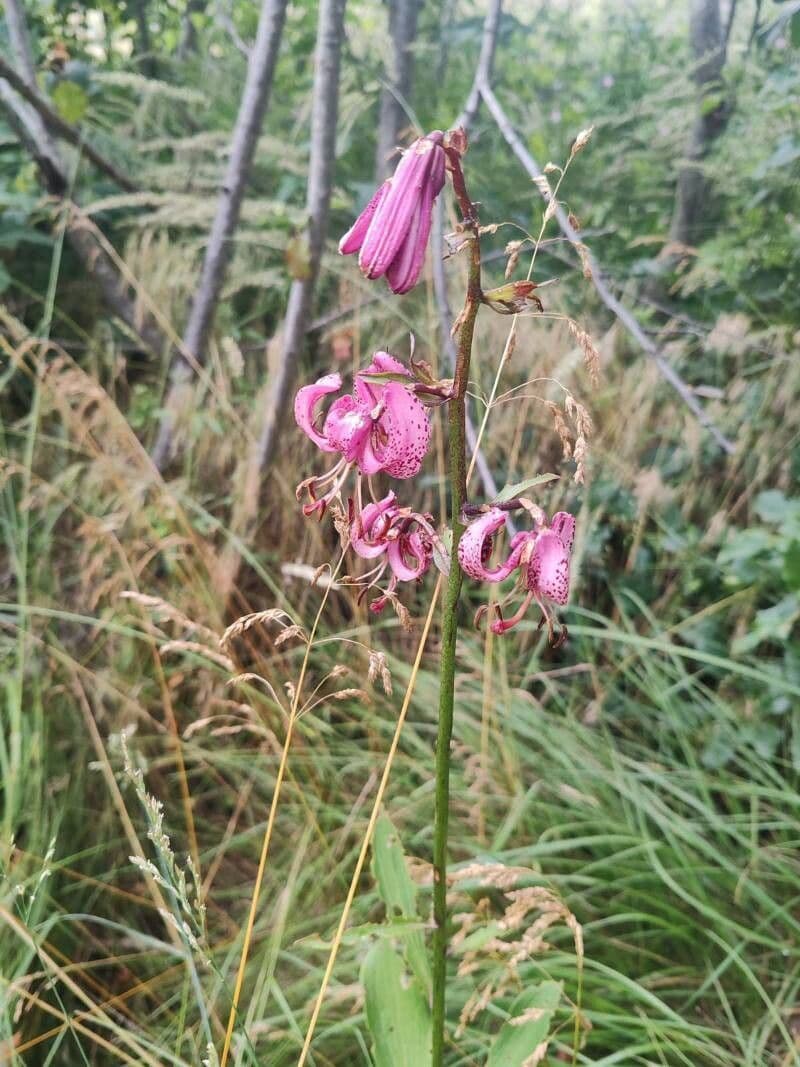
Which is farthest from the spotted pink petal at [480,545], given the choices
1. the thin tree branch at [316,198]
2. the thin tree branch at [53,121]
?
the thin tree branch at [53,121]

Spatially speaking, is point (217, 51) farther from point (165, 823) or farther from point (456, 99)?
point (165, 823)

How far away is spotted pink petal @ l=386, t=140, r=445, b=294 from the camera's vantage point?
0.48 metres

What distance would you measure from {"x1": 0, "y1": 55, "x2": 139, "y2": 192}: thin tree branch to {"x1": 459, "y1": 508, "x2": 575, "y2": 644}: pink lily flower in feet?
4.63

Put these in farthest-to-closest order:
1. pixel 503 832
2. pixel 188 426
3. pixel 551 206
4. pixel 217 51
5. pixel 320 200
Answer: pixel 217 51, pixel 188 426, pixel 320 200, pixel 503 832, pixel 551 206

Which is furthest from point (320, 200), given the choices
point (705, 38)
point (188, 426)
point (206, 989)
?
point (705, 38)

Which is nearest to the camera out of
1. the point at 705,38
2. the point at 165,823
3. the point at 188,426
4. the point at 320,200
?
the point at 165,823

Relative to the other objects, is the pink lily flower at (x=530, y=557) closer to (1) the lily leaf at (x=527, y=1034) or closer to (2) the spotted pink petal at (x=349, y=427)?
(2) the spotted pink petal at (x=349, y=427)

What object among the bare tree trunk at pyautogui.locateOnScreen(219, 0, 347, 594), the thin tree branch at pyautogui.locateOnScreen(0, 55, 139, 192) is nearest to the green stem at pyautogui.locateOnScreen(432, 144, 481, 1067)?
the bare tree trunk at pyautogui.locateOnScreen(219, 0, 347, 594)

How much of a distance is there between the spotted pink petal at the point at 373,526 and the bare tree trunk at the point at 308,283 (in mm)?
882

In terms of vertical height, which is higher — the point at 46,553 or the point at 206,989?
the point at 46,553

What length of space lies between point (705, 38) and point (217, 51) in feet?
5.00

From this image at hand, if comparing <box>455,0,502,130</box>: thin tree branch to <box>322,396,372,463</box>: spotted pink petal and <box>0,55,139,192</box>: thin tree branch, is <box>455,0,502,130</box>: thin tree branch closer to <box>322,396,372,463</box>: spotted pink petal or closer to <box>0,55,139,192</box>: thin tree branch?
<box>0,55,139,192</box>: thin tree branch

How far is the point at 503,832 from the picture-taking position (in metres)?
1.15

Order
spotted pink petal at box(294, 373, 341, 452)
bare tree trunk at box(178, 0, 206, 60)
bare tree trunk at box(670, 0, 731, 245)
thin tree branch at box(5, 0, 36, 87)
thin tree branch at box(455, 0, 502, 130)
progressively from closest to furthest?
1. spotted pink petal at box(294, 373, 341, 452)
2. thin tree branch at box(455, 0, 502, 130)
3. thin tree branch at box(5, 0, 36, 87)
4. bare tree trunk at box(670, 0, 731, 245)
5. bare tree trunk at box(178, 0, 206, 60)
